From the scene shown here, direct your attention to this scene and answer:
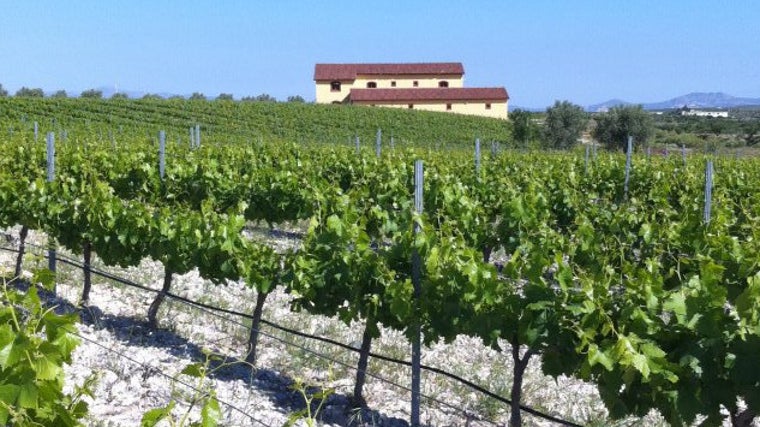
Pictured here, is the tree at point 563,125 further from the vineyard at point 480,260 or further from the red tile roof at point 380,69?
the vineyard at point 480,260

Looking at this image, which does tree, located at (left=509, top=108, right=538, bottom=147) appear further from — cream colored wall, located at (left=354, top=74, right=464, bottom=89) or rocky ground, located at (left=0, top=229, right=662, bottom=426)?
rocky ground, located at (left=0, top=229, right=662, bottom=426)

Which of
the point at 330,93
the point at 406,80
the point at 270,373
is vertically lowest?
the point at 270,373

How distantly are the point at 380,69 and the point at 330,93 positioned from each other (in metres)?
5.00

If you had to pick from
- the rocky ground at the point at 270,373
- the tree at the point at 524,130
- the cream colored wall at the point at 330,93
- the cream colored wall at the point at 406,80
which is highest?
the cream colored wall at the point at 406,80

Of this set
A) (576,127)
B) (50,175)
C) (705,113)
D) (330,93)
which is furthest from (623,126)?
(705,113)

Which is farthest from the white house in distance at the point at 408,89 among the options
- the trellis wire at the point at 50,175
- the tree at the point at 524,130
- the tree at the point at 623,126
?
the trellis wire at the point at 50,175

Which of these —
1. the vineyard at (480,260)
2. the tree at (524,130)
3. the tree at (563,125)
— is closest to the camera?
the vineyard at (480,260)

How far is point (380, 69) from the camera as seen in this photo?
2571 inches

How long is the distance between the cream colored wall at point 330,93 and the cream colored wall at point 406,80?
859 mm

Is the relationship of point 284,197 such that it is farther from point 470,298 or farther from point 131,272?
point 470,298

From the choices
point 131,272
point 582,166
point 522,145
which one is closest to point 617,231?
point 131,272

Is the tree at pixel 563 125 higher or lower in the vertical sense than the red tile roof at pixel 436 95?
lower

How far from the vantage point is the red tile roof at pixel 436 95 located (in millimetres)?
57375

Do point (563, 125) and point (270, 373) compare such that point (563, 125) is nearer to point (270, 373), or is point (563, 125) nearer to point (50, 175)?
point (50, 175)
